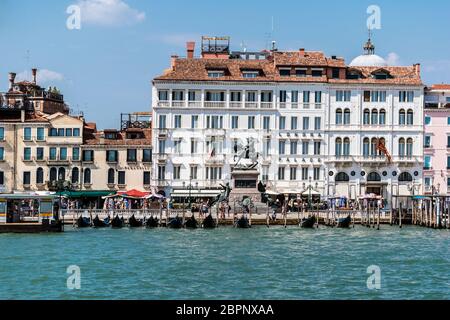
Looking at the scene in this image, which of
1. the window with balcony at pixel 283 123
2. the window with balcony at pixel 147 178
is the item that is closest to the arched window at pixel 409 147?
the window with balcony at pixel 283 123

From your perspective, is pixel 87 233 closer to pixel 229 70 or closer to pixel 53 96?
pixel 229 70

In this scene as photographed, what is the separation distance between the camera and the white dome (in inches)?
2835

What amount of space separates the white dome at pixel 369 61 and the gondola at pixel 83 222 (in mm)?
27153

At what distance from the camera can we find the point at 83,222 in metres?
53.1

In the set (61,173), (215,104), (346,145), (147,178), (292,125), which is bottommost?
(147,178)

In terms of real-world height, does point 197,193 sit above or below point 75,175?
below

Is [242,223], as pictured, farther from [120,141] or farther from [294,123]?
[120,141]

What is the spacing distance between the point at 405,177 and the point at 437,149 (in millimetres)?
3438

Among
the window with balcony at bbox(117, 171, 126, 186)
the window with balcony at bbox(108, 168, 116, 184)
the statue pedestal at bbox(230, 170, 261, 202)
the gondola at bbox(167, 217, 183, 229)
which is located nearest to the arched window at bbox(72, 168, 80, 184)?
the window with balcony at bbox(108, 168, 116, 184)

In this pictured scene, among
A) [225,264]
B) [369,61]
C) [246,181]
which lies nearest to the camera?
[225,264]

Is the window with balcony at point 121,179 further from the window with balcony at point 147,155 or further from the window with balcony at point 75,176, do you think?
the window with balcony at point 75,176

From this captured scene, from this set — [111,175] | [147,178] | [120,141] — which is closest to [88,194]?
[111,175]

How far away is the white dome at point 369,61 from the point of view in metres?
72.0

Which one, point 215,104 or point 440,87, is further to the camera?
point 440,87
